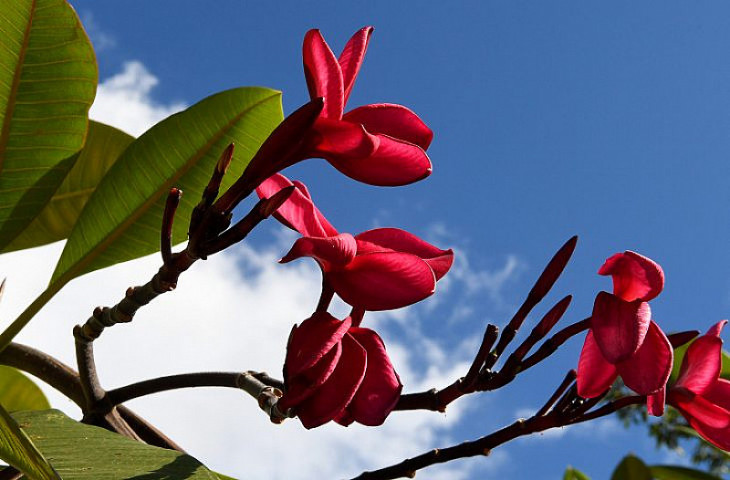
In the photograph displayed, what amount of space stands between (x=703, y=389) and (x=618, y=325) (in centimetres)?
17

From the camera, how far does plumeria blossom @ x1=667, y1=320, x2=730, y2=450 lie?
784 mm

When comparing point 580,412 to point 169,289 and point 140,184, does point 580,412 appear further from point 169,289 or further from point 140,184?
point 140,184

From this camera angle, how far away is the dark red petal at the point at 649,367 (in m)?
0.67

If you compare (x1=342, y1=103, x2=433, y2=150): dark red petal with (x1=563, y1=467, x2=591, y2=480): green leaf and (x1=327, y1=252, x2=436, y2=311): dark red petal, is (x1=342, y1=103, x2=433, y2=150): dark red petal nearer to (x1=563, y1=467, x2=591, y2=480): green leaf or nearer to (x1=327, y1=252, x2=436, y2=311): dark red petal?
(x1=327, y1=252, x2=436, y2=311): dark red petal

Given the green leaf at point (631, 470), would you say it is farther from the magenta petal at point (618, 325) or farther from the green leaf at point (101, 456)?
the green leaf at point (101, 456)

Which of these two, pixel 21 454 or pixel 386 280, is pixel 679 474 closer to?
pixel 386 280

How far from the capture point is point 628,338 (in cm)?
68

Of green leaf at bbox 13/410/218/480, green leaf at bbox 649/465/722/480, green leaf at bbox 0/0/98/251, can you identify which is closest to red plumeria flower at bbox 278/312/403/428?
green leaf at bbox 13/410/218/480

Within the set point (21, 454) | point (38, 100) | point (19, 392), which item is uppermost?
point (38, 100)

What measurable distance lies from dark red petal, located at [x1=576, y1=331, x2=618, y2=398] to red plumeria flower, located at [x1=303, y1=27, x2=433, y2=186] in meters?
0.25

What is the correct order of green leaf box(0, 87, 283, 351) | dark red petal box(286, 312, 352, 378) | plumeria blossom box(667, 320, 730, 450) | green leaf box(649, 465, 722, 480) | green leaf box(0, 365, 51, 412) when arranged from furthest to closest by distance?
green leaf box(0, 365, 51, 412) < green leaf box(649, 465, 722, 480) < green leaf box(0, 87, 283, 351) < plumeria blossom box(667, 320, 730, 450) < dark red petal box(286, 312, 352, 378)

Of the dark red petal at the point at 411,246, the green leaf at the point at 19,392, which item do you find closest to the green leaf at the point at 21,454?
the dark red petal at the point at 411,246

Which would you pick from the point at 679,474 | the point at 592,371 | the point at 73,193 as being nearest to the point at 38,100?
the point at 73,193

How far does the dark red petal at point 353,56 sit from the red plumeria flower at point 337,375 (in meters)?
0.18
